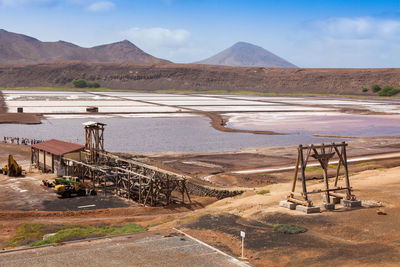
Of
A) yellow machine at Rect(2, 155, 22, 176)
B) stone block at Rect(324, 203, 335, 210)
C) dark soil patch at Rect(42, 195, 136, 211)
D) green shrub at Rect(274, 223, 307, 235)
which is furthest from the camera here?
yellow machine at Rect(2, 155, 22, 176)

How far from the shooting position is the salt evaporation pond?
5816cm

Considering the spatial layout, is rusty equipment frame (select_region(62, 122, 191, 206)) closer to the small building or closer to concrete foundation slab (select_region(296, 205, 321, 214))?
the small building

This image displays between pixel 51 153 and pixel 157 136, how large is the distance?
87.7 ft

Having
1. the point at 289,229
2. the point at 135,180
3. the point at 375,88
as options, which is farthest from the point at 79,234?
the point at 375,88

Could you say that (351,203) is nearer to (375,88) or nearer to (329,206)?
(329,206)

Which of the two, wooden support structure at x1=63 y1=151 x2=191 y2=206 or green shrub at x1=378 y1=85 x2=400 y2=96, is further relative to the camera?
green shrub at x1=378 y1=85 x2=400 y2=96

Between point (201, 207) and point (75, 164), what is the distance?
13.5 meters

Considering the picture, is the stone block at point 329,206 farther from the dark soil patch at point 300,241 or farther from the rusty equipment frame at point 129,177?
the rusty equipment frame at point 129,177

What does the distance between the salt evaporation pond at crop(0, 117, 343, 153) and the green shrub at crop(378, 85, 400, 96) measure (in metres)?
102

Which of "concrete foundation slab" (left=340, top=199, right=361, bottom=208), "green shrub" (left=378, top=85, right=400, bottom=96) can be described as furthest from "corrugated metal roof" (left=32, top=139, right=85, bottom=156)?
"green shrub" (left=378, top=85, right=400, bottom=96)

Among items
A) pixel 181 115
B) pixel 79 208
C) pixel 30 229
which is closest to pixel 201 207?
pixel 79 208

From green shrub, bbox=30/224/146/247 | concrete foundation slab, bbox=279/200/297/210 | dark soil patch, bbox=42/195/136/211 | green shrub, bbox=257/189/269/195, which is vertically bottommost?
dark soil patch, bbox=42/195/136/211

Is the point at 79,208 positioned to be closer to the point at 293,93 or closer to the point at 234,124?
the point at 234,124

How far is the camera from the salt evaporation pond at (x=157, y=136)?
58.2 metres
